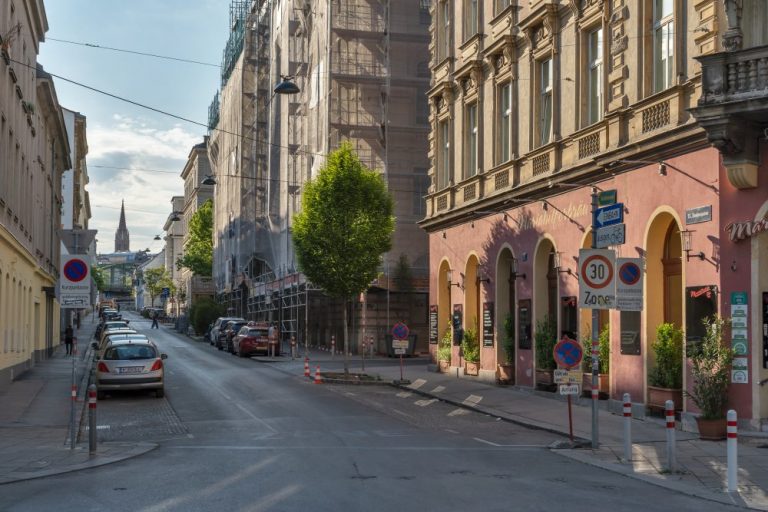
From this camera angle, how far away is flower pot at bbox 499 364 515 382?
27.7 metres

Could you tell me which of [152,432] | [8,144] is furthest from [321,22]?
[152,432]

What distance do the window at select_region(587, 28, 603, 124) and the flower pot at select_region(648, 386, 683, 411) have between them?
6.47 m

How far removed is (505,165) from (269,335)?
2081 cm

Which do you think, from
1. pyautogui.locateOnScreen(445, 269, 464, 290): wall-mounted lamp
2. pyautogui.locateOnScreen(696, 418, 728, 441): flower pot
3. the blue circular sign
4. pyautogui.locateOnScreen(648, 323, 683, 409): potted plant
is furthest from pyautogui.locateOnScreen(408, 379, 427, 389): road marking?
the blue circular sign

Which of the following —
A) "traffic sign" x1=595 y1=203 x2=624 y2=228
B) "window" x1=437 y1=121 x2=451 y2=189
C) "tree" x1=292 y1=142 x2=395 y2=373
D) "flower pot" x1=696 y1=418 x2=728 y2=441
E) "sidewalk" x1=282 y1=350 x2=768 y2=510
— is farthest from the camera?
"window" x1=437 y1=121 x2=451 y2=189

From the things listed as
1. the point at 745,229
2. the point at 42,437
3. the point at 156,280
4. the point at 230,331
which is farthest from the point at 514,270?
the point at 156,280

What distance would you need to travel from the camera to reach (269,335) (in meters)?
45.7

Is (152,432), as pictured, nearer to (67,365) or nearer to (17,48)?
(17,48)

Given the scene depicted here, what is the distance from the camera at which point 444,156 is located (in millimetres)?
34344

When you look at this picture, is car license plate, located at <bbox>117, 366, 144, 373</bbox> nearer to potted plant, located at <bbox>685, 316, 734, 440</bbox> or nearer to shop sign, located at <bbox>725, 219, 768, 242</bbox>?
potted plant, located at <bbox>685, 316, 734, 440</bbox>

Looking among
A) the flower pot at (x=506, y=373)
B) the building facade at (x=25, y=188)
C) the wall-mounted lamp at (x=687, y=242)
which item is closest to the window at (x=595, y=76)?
the wall-mounted lamp at (x=687, y=242)

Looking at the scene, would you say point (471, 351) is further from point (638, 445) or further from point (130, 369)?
point (638, 445)

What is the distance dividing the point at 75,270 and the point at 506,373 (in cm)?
1438

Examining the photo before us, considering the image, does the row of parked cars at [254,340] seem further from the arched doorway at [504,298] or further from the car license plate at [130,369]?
the car license plate at [130,369]
